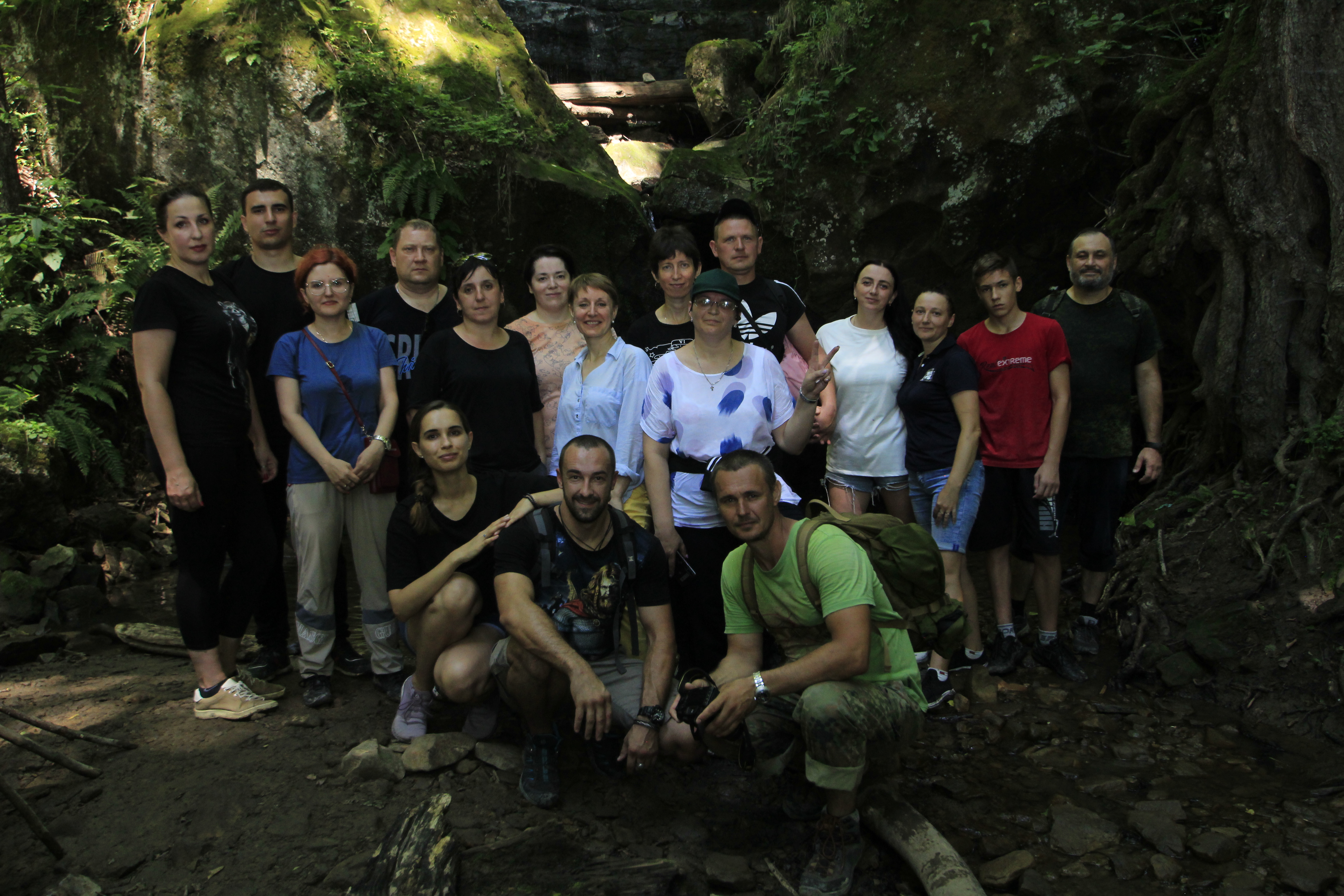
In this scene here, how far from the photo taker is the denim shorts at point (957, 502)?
4504 mm

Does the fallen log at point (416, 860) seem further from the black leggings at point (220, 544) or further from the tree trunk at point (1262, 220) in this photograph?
the tree trunk at point (1262, 220)

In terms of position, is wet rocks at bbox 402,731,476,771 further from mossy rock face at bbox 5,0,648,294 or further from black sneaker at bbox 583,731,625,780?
mossy rock face at bbox 5,0,648,294

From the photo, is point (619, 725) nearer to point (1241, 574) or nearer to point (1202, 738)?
point (1202, 738)

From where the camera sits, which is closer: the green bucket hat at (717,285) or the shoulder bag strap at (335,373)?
the green bucket hat at (717,285)

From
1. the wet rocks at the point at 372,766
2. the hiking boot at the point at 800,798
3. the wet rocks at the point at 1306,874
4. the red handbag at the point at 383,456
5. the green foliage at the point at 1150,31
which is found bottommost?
the wet rocks at the point at 1306,874

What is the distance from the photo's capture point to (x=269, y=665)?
14.6 ft

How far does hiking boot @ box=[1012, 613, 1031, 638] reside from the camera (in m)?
5.05

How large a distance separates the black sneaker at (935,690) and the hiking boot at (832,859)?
140 centimetres

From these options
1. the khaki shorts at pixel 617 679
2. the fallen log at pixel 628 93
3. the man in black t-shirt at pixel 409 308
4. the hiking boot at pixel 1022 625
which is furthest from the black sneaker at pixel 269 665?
the fallen log at pixel 628 93

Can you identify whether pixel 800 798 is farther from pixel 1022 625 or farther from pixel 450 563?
pixel 1022 625

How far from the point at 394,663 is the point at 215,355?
1668 mm

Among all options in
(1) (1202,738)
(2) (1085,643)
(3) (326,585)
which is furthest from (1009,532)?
(3) (326,585)

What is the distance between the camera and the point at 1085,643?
16.5 ft

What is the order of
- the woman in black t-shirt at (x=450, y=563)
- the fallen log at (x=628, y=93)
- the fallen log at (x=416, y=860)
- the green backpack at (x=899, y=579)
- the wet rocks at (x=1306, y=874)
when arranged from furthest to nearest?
1. the fallen log at (x=628, y=93)
2. the woman in black t-shirt at (x=450, y=563)
3. the green backpack at (x=899, y=579)
4. the wet rocks at (x=1306, y=874)
5. the fallen log at (x=416, y=860)
